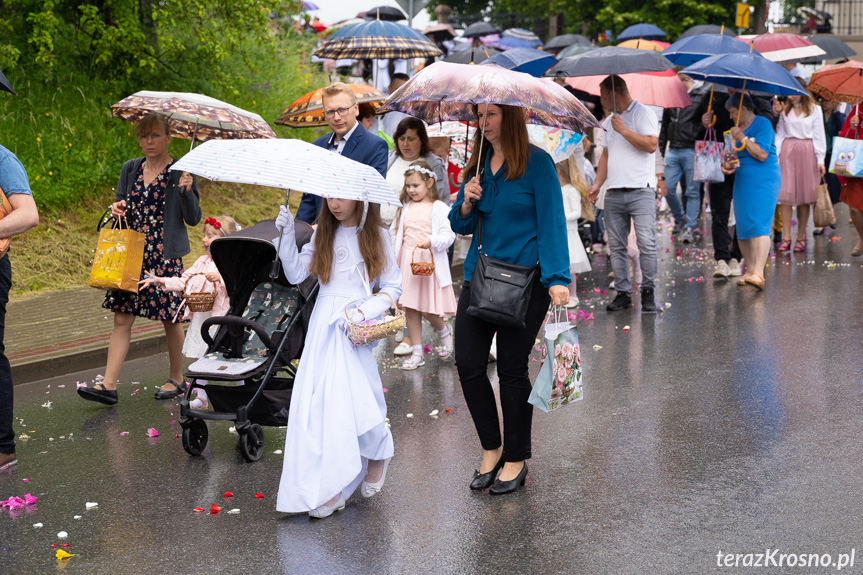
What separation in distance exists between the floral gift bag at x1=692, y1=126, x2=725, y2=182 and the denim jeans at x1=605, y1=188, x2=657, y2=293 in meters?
1.42

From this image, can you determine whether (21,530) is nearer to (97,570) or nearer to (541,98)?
(97,570)

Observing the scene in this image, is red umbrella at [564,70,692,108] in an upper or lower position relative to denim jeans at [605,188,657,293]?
upper

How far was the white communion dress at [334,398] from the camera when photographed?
5109 millimetres

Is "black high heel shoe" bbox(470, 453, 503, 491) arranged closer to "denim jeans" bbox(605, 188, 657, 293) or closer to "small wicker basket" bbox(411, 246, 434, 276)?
"small wicker basket" bbox(411, 246, 434, 276)

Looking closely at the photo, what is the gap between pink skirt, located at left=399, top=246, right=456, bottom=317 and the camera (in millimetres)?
8500

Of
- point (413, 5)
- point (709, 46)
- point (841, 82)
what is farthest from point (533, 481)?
point (413, 5)

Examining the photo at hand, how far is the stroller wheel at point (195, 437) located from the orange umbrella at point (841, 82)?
Answer: 31.5 ft

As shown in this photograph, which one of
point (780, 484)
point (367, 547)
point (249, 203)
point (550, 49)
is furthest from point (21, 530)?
point (550, 49)

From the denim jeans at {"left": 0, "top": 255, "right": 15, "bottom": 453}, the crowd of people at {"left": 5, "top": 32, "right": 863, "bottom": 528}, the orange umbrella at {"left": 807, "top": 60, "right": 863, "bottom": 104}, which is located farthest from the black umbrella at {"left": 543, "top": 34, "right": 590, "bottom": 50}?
the denim jeans at {"left": 0, "top": 255, "right": 15, "bottom": 453}

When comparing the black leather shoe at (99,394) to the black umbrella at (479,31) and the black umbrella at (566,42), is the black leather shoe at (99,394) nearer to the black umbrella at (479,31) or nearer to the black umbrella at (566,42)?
the black umbrella at (566,42)

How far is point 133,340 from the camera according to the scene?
9234 mm

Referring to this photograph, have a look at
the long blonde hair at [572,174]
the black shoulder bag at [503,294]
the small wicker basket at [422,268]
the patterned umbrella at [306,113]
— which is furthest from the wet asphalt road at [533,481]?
the patterned umbrella at [306,113]

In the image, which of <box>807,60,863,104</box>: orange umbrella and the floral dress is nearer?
the floral dress

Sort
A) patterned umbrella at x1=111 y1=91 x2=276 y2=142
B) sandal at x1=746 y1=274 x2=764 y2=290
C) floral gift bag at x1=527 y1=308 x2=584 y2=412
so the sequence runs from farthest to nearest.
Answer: sandal at x1=746 y1=274 x2=764 y2=290 → patterned umbrella at x1=111 y1=91 x2=276 y2=142 → floral gift bag at x1=527 y1=308 x2=584 y2=412
